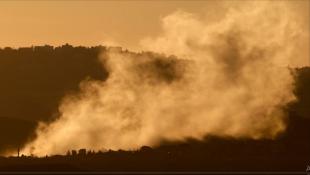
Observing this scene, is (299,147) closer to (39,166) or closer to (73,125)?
(39,166)

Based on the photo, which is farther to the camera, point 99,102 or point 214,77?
point 99,102

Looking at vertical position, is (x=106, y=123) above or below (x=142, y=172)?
above

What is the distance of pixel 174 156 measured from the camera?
112438 mm

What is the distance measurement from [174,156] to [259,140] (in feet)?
59.6

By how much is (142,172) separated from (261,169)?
12320mm

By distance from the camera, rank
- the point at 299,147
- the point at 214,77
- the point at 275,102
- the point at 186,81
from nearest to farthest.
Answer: the point at 299,147, the point at 275,102, the point at 214,77, the point at 186,81

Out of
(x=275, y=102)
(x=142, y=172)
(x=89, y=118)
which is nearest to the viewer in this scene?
(x=142, y=172)

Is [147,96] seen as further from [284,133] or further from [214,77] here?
[284,133]

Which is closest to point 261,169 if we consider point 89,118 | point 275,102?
point 275,102

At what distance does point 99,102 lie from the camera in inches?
7869

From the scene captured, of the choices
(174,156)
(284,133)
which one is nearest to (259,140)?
(284,133)

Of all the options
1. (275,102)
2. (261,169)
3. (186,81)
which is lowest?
(261,169)

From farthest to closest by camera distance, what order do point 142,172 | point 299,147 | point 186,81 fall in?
point 186,81, point 299,147, point 142,172

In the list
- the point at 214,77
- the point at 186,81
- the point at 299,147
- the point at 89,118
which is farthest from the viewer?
the point at 186,81
